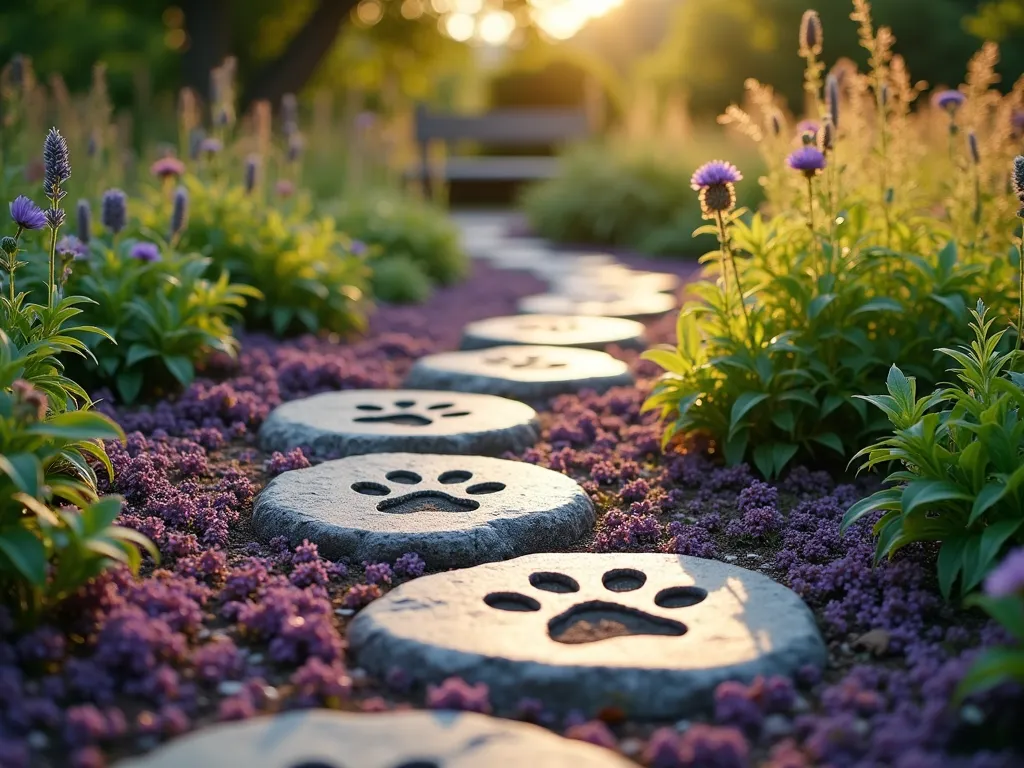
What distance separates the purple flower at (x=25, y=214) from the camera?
2.67 m

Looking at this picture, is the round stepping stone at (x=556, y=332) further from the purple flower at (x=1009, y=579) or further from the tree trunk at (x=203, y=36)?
the tree trunk at (x=203, y=36)

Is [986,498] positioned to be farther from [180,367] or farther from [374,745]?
[180,367]

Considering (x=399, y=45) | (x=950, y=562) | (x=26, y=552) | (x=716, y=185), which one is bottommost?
(x=950, y=562)

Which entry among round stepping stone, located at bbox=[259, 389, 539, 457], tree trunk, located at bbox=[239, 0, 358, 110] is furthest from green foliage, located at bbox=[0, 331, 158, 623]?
tree trunk, located at bbox=[239, 0, 358, 110]

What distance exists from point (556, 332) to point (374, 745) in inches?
154

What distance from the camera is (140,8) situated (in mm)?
14008

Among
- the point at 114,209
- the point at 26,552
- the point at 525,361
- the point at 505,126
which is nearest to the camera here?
the point at 26,552

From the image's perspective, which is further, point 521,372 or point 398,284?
point 398,284

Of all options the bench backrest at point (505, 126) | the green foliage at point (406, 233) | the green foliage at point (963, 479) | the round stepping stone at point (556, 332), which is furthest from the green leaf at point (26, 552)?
the bench backrest at point (505, 126)

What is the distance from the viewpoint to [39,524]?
218 centimetres

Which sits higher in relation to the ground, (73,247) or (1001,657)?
(73,247)

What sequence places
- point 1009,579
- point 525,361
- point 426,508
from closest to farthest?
point 1009,579 → point 426,508 → point 525,361

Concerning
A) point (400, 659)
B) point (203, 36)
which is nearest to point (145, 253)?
point (400, 659)

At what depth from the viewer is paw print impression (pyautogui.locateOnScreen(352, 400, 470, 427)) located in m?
3.87
